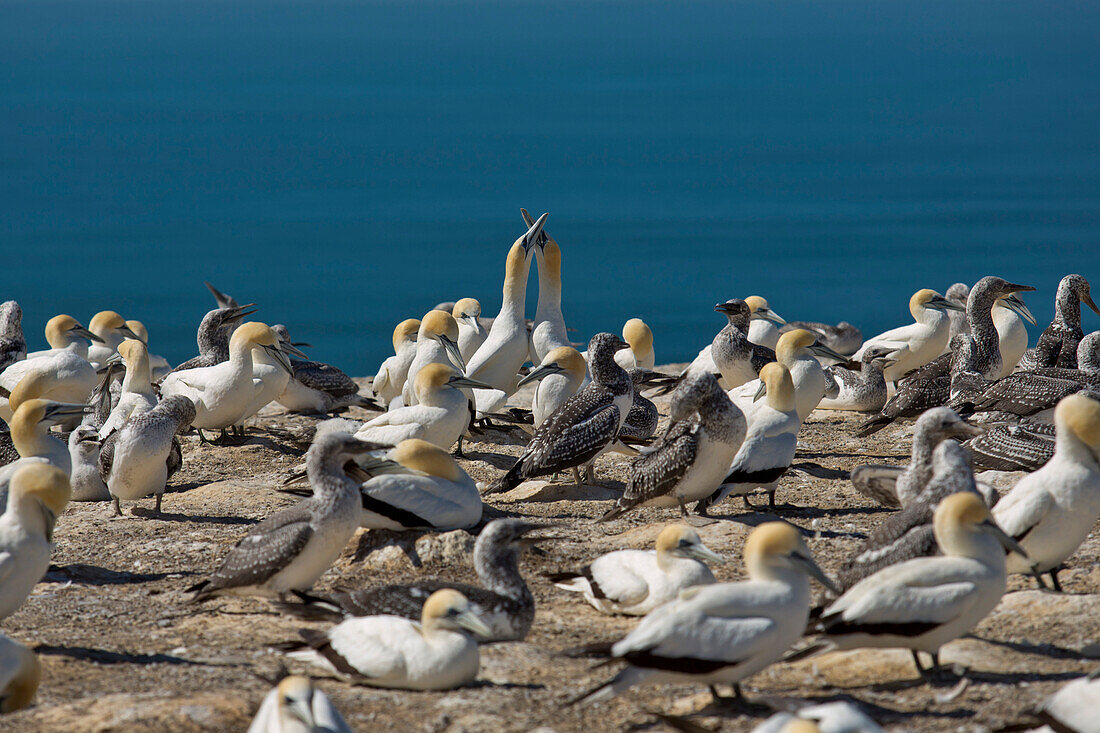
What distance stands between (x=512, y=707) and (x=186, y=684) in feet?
4.39

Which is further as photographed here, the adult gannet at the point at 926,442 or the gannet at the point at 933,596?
the adult gannet at the point at 926,442

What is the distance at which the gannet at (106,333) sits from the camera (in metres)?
12.1

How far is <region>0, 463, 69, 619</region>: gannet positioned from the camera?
524cm

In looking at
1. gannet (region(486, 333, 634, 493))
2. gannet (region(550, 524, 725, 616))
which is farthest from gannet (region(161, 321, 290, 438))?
gannet (region(550, 524, 725, 616))

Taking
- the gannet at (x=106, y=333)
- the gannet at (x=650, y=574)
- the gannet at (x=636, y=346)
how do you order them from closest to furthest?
1. the gannet at (x=650, y=574)
2. the gannet at (x=636, y=346)
3. the gannet at (x=106, y=333)

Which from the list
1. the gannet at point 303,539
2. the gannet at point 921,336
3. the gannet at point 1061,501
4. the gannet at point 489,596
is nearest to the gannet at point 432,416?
the gannet at point 303,539

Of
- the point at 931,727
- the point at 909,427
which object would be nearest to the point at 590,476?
the point at 909,427

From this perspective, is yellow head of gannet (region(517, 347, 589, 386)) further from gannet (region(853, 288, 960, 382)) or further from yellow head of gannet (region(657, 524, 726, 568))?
gannet (region(853, 288, 960, 382))

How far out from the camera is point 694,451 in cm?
709

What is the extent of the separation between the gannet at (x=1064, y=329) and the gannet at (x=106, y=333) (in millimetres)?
8782

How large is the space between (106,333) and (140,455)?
4961mm

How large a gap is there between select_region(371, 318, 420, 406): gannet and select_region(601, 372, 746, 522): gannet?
3856 mm

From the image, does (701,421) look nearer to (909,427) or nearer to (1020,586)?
(1020,586)

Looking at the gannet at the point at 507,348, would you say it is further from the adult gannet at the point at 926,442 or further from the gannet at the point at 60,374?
the adult gannet at the point at 926,442
